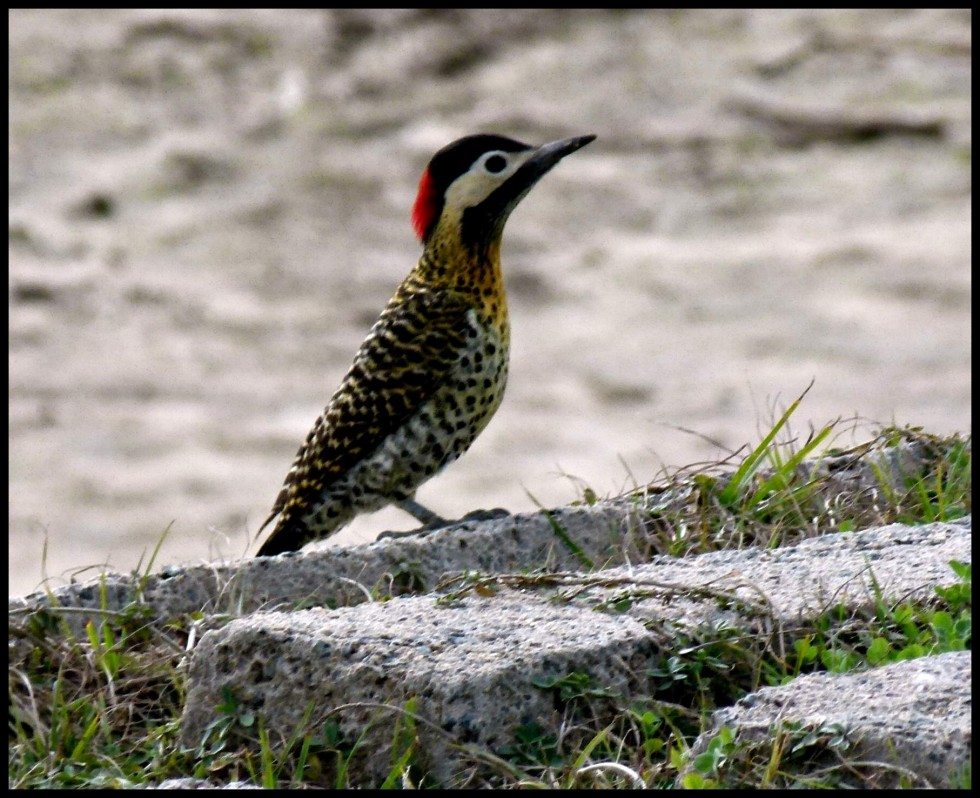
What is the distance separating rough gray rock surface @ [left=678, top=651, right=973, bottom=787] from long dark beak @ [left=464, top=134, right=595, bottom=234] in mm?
2875

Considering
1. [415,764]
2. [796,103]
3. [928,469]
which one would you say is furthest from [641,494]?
[796,103]

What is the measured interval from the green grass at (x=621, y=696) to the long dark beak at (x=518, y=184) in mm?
1509

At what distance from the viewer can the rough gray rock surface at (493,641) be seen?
3.27 m

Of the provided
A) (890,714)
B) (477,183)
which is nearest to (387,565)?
(890,714)

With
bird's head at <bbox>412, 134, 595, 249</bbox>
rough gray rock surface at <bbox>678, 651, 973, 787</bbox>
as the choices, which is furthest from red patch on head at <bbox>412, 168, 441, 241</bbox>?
rough gray rock surface at <bbox>678, 651, 973, 787</bbox>

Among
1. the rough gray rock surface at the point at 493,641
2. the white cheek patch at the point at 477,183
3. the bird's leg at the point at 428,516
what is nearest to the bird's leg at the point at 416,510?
the bird's leg at the point at 428,516

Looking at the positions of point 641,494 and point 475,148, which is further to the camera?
point 475,148

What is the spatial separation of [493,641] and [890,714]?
2.75 ft

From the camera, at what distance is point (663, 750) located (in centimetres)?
322

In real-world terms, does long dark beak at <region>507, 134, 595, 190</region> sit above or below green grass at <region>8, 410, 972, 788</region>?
above

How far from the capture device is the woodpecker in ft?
18.3

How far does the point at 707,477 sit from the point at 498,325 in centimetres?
137

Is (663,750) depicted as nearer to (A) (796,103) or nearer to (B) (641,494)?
(B) (641,494)

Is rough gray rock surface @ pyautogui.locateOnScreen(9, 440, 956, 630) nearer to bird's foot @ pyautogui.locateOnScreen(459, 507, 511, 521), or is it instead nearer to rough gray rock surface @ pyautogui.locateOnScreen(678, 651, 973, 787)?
bird's foot @ pyautogui.locateOnScreen(459, 507, 511, 521)
